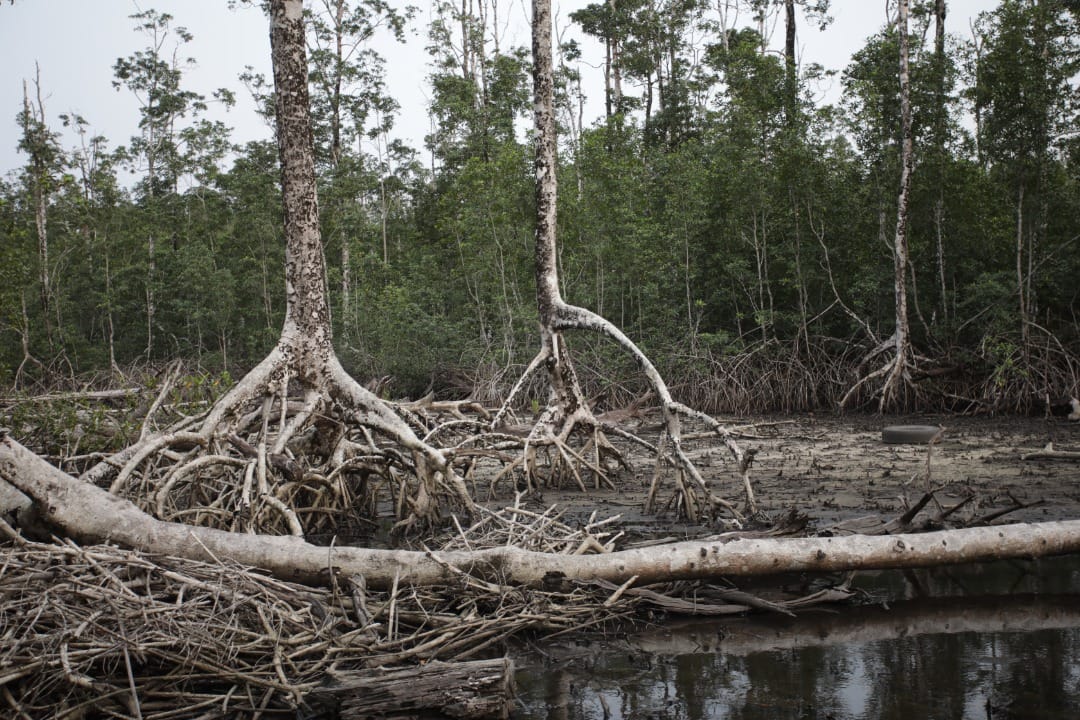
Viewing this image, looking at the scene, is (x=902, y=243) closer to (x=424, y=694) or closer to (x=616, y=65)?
(x=424, y=694)

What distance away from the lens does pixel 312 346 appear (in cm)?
668

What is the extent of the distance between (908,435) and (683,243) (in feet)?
26.1

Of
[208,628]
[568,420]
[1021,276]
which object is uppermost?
[1021,276]

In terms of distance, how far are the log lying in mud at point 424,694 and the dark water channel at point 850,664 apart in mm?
164

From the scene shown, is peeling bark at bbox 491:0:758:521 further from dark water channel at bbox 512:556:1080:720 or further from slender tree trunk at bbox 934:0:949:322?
slender tree trunk at bbox 934:0:949:322

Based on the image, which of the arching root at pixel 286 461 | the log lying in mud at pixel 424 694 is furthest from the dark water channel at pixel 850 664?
the arching root at pixel 286 461

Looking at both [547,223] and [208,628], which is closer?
[208,628]

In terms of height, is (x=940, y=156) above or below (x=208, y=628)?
above

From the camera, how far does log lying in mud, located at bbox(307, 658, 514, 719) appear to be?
10.8ft

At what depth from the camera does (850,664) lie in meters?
3.85

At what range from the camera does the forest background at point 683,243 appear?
14203mm

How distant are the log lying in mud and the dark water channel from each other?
16 centimetres

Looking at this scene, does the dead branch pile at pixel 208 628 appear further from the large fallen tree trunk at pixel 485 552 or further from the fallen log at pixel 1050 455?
the fallen log at pixel 1050 455

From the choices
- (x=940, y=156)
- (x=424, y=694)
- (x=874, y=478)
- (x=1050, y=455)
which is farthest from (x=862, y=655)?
(x=940, y=156)
